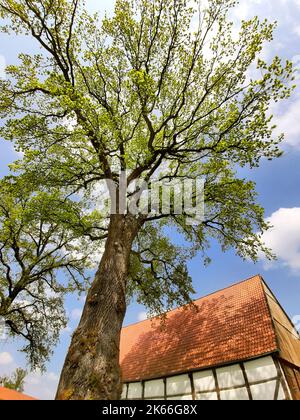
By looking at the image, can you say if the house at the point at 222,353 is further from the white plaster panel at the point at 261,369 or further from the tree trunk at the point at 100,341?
the tree trunk at the point at 100,341

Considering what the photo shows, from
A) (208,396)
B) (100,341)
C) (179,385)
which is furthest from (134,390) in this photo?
(100,341)

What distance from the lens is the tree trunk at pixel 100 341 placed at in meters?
3.93

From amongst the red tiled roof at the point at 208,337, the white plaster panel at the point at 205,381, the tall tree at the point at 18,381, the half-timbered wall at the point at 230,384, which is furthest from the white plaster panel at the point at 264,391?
the tall tree at the point at 18,381

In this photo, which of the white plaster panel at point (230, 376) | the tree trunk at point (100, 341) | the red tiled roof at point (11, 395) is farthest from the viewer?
the white plaster panel at point (230, 376)

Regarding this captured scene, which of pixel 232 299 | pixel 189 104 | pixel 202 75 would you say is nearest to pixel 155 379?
pixel 232 299

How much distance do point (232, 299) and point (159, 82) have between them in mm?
11381

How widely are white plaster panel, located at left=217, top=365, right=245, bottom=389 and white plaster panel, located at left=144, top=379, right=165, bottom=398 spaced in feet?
9.78

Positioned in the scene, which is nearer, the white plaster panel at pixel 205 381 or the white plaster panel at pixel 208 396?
the white plaster panel at pixel 208 396

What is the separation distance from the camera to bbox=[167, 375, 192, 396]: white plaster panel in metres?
11.0

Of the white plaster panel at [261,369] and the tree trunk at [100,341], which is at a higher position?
the white plaster panel at [261,369]

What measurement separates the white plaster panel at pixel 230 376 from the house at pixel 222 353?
0.03 meters

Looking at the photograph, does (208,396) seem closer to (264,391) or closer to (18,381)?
(264,391)

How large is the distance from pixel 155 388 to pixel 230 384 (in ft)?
12.5
